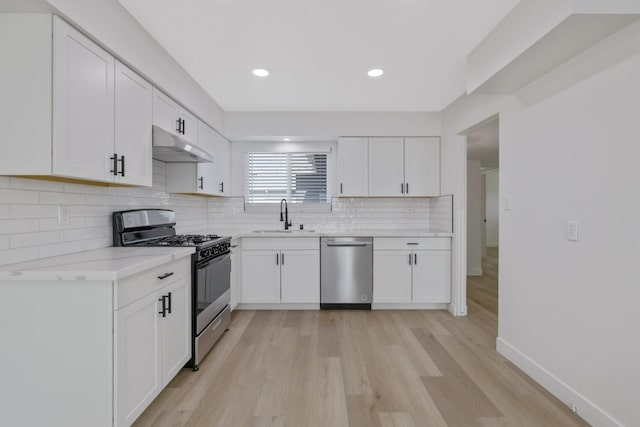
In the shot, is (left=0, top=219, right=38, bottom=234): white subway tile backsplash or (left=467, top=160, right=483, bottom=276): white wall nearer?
(left=0, top=219, right=38, bottom=234): white subway tile backsplash

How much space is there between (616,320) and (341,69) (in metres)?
2.59

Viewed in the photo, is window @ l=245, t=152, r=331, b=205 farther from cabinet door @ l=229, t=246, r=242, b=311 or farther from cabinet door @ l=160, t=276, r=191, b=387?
cabinet door @ l=160, t=276, r=191, b=387

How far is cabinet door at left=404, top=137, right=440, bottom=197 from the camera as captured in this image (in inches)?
160

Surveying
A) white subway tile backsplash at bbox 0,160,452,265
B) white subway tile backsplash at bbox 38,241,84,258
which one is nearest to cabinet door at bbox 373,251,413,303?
white subway tile backsplash at bbox 0,160,452,265

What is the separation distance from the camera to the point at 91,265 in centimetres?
158

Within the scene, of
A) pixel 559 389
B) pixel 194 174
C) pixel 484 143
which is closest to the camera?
pixel 559 389

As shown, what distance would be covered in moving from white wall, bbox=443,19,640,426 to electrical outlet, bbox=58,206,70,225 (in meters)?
3.22

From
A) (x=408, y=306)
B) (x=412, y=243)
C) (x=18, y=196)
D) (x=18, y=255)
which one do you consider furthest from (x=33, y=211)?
(x=408, y=306)

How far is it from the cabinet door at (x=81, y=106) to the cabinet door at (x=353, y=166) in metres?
2.66

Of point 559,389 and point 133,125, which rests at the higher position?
point 133,125

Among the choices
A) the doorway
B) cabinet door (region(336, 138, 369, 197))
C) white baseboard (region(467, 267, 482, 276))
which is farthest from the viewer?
white baseboard (region(467, 267, 482, 276))

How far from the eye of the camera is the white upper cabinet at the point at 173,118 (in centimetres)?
246

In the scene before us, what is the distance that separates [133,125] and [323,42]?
1.50 m

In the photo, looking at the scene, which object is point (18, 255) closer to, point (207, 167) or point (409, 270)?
point (207, 167)
